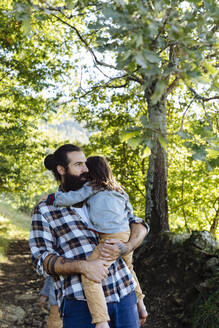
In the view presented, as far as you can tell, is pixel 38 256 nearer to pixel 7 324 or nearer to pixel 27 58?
pixel 7 324

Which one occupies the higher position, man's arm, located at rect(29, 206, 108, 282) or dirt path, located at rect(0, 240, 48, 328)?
man's arm, located at rect(29, 206, 108, 282)

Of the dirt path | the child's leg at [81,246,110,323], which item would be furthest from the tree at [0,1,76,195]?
the child's leg at [81,246,110,323]

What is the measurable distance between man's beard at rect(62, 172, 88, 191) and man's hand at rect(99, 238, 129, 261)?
0.48 metres

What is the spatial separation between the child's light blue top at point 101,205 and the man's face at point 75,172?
0.34ft

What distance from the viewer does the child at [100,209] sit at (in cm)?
187

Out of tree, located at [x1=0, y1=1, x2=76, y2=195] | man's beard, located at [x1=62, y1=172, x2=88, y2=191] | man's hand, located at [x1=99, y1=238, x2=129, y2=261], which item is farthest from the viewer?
tree, located at [x1=0, y1=1, x2=76, y2=195]

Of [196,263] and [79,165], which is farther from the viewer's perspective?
[196,263]

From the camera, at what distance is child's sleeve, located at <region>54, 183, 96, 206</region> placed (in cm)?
208

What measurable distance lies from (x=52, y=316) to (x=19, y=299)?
2.81 meters

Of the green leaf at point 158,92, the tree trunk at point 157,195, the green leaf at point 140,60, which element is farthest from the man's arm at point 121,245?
the tree trunk at point 157,195

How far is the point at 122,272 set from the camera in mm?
2137

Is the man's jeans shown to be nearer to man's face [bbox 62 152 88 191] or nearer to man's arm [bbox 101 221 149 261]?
man's arm [bbox 101 221 149 261]

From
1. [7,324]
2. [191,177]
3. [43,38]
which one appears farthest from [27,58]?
[7,324]

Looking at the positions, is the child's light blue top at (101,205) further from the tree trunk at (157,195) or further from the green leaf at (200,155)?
the tree trunk at (157,195)
